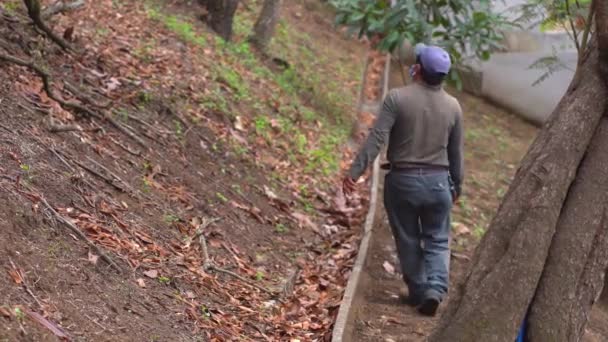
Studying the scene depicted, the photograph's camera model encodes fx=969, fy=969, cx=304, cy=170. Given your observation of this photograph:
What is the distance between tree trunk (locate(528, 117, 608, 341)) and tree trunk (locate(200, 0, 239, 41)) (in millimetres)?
10367

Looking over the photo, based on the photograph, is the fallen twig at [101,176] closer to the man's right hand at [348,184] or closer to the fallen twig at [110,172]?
the fallen twig at [110,172]

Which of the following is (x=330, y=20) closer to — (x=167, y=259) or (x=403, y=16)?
(x=403, y=16)

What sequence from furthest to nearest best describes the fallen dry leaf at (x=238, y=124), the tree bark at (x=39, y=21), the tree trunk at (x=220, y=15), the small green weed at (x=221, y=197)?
the tree trunk at (x=220, y=15)
the fallen dry leaf at (x=238, y=124)
the small green weed at (x=221, y=197)
the tree bark at (x=39, y=21)

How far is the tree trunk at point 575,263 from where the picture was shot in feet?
17.3

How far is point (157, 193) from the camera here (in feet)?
25.8

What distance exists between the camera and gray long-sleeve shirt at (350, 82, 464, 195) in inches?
297

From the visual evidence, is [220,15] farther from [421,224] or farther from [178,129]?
[421,224]

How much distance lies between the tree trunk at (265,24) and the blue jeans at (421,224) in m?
9.13

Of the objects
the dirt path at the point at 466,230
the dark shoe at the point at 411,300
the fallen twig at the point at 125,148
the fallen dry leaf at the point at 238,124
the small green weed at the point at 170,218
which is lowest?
the dirt path at the point at 466,230

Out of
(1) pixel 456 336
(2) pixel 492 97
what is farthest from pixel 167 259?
(2) pixel 492 97

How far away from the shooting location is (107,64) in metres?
9.66

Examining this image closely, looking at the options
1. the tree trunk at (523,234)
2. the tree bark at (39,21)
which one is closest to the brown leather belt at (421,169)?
the tree trunk at (523,234)

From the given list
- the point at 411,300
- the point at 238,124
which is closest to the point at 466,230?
the point at 238,124

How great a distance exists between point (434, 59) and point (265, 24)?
955cm
